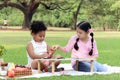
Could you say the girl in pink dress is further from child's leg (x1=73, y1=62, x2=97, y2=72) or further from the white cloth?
the white cloth

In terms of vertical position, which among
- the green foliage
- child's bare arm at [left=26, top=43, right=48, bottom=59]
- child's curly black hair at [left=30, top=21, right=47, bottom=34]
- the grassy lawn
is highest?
the green foliage

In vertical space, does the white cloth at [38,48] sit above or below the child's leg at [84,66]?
above

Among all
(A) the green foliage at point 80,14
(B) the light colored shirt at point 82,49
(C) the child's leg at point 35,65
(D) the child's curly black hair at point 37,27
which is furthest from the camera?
(A) the green foliage at point 80,14

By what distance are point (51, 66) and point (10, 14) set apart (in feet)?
172

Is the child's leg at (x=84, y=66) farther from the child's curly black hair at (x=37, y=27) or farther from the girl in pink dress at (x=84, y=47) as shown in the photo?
the child's curly black hair at (x=37, y=27)

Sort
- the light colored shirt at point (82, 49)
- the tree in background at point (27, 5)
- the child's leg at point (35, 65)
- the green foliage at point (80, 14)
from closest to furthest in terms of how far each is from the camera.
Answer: the child's leg at point (35, 65)
the light colored shirt at point (82, 49)
the tree in background at point (27, 5)
the green foliage at point (80, 14)

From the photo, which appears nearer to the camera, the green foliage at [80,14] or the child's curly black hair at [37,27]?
the child's curly black hair at [37,27]

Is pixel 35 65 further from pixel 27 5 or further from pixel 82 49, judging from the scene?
pixel 27 5

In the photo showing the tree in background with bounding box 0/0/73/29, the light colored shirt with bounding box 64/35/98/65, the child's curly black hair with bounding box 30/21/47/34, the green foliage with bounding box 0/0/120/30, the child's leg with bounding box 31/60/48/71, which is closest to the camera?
the child's leg with bounding box 31/60/48/71

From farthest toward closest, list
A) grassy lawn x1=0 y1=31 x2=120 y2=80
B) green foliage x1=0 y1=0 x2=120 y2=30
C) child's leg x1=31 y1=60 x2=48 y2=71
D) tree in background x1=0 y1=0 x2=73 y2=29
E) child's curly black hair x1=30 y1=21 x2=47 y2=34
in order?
green foliage x1=0 y1=0 x2=120 y2=30 < tree in background x1=0 y1=0 x2=73 y2=29 < child's curly black hair x1=30 y1=21 x2=47 y2=34 < child's leg x1=31 y1=60 x2=48 y2=71 < grassy lawn x1=0 y1=31 x2=120 y2=80

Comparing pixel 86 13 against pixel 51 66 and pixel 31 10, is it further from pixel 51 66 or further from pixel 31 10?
pixel 51 66

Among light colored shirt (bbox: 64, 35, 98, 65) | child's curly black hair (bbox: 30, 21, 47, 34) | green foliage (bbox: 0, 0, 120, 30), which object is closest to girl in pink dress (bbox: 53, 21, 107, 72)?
light colored shirt (bbox: 64, 35, 98, 65)

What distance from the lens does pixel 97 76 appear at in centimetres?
647

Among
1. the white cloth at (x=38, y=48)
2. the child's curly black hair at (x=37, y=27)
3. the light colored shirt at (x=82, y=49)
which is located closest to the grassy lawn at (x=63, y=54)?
the light colored shirt at (x=82, y=49)
